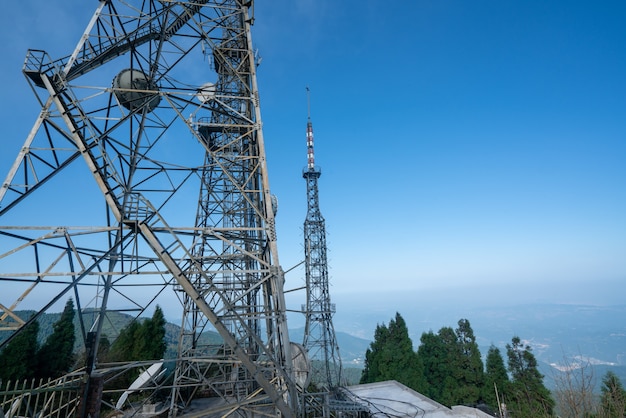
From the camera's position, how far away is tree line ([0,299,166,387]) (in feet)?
74.6

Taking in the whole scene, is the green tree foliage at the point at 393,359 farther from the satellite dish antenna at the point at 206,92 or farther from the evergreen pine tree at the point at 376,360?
the satellite dish antenna at the point at 206,92

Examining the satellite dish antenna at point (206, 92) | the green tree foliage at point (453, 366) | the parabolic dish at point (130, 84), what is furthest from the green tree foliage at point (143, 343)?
the green tree foliage at point (453, 366)

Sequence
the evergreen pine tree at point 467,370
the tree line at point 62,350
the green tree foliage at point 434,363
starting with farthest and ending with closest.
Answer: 1. the green tree foliage at point 434,363
2. the evergreen pine tree at point 467,370
3. the tree line at point 62,350

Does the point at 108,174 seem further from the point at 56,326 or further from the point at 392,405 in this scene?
the point at 56,326

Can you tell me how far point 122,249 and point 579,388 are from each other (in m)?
13.6

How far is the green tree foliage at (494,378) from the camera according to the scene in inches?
1148

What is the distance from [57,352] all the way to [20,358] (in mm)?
3070

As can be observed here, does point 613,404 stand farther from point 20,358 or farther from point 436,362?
point 20,358

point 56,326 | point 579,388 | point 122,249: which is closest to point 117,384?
point 56,326

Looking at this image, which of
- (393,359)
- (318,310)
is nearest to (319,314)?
Answer: (318,310)

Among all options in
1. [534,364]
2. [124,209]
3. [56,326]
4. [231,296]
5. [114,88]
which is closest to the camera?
[124,209]

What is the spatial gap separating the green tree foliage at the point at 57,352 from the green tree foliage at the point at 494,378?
117ft

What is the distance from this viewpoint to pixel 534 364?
2939cm

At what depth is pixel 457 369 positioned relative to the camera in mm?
31531
